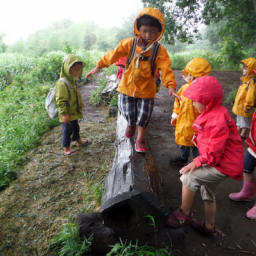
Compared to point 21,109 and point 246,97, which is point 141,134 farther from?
point 21,109

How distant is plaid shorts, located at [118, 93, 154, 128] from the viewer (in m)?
2.97

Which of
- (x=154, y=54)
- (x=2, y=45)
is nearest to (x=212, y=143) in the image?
(x=154, y=54)

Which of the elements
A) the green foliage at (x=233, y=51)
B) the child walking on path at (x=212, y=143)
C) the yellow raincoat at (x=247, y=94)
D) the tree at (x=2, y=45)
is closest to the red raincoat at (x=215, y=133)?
the child walking on path at (x=212, y=143)

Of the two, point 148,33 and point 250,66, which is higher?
point 148,33

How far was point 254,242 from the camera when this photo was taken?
2348mm

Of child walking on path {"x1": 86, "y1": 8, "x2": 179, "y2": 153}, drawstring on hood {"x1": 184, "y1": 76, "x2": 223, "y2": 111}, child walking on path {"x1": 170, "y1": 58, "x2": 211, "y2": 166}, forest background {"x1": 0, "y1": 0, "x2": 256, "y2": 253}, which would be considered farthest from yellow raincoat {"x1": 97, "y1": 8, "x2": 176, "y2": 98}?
forest background {"x1": 0, "y1": 0, "x2": 256, "y2": 253}

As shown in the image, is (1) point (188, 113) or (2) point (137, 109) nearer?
(1) point (188, 113)

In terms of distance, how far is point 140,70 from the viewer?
9.24ft

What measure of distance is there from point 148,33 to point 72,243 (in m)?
2.63

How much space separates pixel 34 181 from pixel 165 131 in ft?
9.53

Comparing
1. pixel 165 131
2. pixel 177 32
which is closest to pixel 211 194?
pixel 165 131

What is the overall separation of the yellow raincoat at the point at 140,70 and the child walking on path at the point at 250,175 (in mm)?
1138

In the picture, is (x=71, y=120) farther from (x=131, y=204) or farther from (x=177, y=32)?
(x=177, y=32)

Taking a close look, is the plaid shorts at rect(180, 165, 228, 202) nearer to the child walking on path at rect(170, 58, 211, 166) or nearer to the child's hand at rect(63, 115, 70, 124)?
the child walking on path at rect(170, 58, 211, 166)
